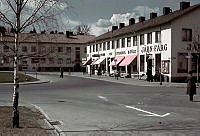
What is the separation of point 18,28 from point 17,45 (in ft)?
1.54

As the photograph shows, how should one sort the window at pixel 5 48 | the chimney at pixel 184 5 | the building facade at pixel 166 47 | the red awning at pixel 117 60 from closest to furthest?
1. the window at pixel 5 48
2. the building facade at pixel 166 47
3. the chimney at pixel 184 5
4. the red awning at pixel 117 60

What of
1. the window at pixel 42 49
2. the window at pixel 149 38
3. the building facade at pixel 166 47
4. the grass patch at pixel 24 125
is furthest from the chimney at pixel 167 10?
the window at pixel 42 49

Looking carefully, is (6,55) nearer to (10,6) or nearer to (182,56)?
(10,6)

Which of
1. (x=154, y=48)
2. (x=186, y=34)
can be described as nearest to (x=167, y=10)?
(x=154, y=48)

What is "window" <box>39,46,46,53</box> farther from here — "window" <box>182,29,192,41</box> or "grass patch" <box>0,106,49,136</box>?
"window" <box>182,29,192,41</box>

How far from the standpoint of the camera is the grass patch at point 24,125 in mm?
9596

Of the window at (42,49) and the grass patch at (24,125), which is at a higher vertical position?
the window at (42,49)

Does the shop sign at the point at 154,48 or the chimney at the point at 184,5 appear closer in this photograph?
the shop sign at the point at 154,48

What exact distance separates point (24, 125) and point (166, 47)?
34623mm

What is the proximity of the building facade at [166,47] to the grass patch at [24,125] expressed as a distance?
2589 centimetres

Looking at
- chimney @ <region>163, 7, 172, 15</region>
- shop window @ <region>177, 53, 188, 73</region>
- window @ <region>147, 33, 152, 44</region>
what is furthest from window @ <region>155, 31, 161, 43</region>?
chimney @ <region>163, 7, 172, 15</region>

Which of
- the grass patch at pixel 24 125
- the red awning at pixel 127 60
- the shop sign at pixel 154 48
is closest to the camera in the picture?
the grass patch at pixel 24 125

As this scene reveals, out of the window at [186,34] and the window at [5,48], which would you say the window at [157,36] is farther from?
the window at [5,48]

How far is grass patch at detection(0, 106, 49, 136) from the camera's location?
31.5 feet
